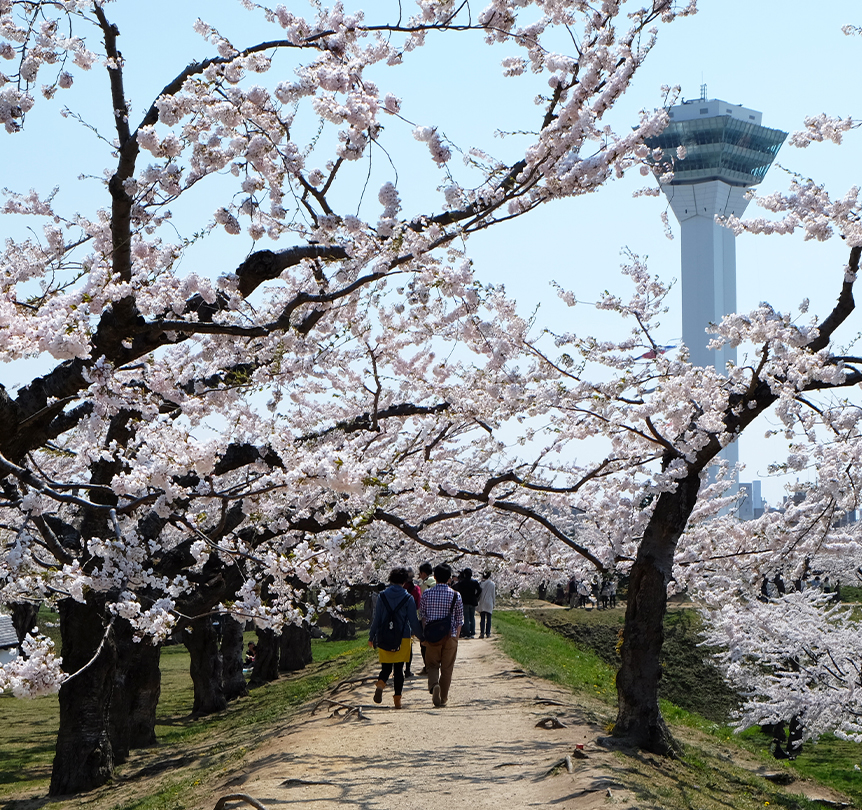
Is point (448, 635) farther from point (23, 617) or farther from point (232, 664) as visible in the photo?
point (23, 617)

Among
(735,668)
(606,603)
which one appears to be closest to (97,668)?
(735,668)

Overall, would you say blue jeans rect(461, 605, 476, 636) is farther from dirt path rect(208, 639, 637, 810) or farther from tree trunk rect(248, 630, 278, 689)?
dirt path rect(208, 639, 637, 810)

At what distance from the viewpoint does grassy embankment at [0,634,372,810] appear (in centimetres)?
952

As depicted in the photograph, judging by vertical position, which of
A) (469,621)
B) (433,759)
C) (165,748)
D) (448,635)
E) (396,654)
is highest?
(448,635)

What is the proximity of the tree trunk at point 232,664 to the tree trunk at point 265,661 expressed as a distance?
205cm

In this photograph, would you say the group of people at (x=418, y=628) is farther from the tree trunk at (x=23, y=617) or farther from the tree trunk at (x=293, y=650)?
the tree trunk at (x=23, y=617)

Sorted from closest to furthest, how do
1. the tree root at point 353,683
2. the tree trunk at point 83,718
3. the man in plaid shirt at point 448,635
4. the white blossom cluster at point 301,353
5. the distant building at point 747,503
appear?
1. the white blossom cluster at point 301,353
2. the man in plaid shirt at point 448,635
3. the tree trunk at point 83,718
4. the tree root at point 353,683
5. the distant building at point 747,503

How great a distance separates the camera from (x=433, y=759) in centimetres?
810

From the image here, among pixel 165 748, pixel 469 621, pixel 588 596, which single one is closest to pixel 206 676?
pixel 165 748

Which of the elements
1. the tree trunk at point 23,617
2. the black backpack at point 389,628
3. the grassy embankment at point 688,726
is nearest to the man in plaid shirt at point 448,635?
the black backpack at point 389,628

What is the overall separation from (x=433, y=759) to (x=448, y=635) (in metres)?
1.90

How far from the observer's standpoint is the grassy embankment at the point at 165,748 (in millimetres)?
9523

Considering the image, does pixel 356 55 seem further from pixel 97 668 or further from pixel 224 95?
pixel 97 668

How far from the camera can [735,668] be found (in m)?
16.6
